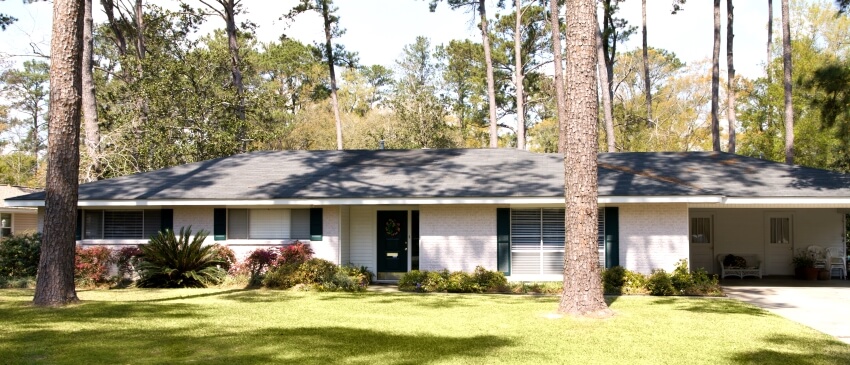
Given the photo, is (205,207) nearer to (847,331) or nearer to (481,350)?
(481,350)

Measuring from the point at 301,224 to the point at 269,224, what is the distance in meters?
0.85

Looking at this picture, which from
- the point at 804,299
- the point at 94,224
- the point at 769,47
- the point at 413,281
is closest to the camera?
the point at 804,299

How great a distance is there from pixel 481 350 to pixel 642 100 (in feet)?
114

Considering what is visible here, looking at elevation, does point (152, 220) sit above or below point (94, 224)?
above

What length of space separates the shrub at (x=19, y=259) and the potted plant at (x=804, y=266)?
67.4 feet

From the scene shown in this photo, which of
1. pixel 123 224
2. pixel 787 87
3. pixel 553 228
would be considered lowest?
pixel 553 228

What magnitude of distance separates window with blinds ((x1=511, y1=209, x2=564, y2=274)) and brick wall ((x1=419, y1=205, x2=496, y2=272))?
611 millimetres

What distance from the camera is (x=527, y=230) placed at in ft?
61.4

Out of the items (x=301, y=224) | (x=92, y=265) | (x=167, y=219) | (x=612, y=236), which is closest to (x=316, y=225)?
(x=301, y=224)

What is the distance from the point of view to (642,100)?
41.8m

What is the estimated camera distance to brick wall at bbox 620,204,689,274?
1777 cm

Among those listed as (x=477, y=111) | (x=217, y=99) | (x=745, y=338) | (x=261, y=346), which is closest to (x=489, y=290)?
(x=745, y=338)

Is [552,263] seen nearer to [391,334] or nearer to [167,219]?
[391,334]

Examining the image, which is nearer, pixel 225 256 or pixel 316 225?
pixel 225 256
